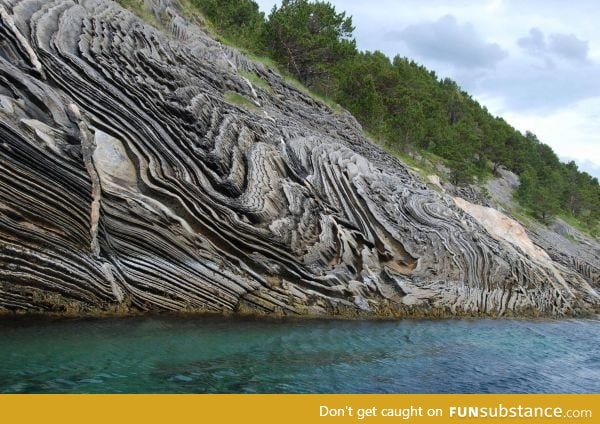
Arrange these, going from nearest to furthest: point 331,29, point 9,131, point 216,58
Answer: point 9,131
point 216,58
point 331,29

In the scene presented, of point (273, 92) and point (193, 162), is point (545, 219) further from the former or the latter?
point (193, 162)

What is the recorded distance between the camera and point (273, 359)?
1104 centimetres

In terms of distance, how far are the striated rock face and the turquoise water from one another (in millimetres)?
1086

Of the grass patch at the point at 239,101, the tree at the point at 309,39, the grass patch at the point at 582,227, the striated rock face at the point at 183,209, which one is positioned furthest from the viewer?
the grass patch at the point at 582,227

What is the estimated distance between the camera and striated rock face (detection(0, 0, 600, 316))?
1253 cm

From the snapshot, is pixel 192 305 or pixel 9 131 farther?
pixel 192 305

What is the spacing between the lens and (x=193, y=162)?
606 inches

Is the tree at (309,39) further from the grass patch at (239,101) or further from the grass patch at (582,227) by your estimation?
the grass patch at (582,227)

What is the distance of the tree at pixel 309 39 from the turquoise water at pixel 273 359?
31.8 m

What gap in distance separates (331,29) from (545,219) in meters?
29.2

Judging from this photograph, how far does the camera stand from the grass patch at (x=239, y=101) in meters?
22.9

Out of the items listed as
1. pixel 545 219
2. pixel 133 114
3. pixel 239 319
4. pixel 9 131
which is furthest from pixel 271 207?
pixel 545 219
